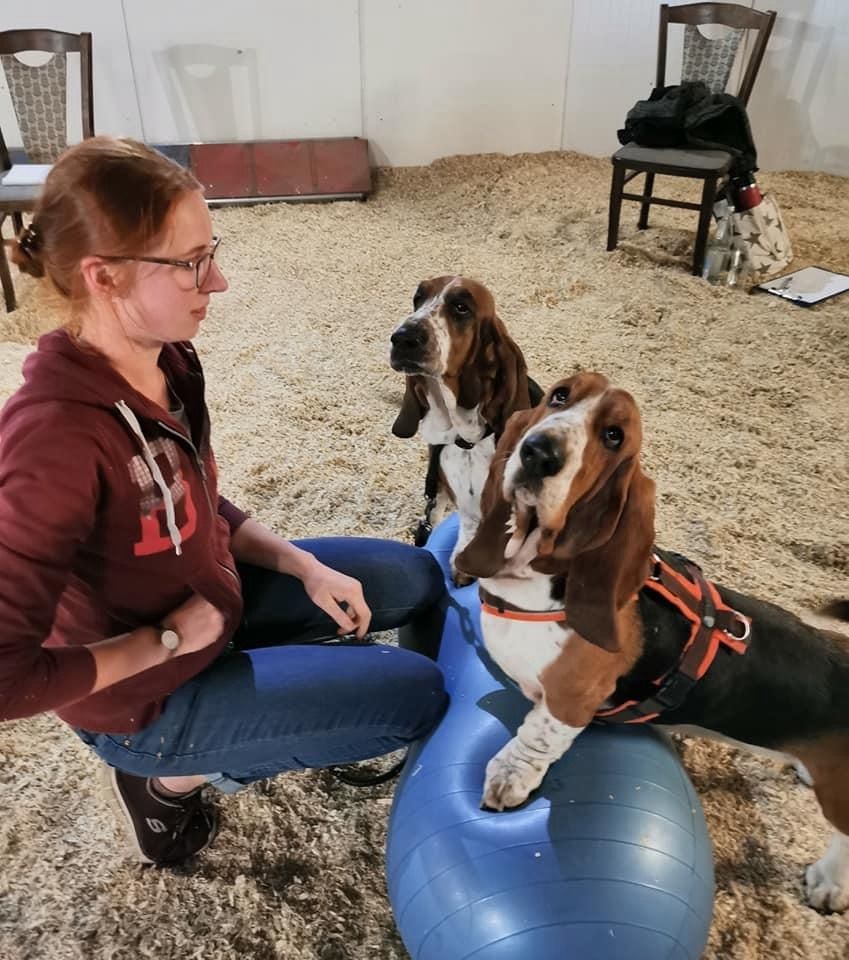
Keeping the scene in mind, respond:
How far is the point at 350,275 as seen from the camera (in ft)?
16.3

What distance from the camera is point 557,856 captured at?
4.80 feet

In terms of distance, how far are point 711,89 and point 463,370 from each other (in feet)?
13.3

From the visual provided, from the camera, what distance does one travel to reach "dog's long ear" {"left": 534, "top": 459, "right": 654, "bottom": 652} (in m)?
1.38

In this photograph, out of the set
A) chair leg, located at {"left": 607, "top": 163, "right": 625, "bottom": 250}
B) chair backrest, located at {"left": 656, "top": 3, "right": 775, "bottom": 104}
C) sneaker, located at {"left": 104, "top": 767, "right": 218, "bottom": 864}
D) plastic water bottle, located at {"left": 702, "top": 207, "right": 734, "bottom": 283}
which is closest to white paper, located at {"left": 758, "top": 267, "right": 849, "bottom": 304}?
plastic water bottle, located at {"left": 702, "top": 207, "right": 734, "bottom": 283}

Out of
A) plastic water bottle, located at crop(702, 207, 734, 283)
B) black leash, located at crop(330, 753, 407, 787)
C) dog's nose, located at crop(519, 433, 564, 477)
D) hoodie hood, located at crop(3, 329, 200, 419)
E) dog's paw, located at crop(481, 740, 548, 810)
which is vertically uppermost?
hoodie hood, located at crop(3, 329, 200, 419)

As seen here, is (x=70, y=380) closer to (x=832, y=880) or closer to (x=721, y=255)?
(x=832, y=880)

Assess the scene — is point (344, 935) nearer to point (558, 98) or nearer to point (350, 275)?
point (350, 275)

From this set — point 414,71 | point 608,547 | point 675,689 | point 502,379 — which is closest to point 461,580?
point 502,379

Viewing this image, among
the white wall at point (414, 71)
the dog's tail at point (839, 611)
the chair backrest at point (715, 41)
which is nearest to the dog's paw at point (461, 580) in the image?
the dog's tail at point (839, 611)

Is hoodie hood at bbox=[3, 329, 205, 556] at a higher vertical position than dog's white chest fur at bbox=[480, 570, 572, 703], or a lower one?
higher

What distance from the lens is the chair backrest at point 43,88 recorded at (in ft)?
15.4

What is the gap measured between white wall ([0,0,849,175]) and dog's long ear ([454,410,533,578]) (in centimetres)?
546

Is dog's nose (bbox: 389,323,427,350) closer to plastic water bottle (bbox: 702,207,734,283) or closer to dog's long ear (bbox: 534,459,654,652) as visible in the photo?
dog's long ear (bbox: 534,459,654,652)

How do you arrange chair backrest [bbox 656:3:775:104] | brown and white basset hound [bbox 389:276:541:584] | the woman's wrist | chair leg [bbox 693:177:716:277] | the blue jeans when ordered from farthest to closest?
chair backrest [bbox 656:3:775:104] → chair leg [bbox 693:177:716:277] → brown and white basset hound [bbox 389:276:541:584] → the woman's wrist → the blue jeans
